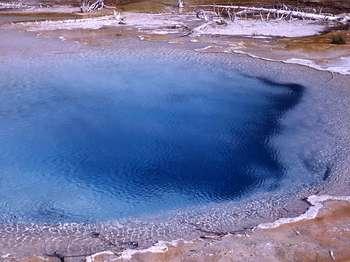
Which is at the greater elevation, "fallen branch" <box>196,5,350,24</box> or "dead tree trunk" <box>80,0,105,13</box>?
"dead tree trunk" <box>80,0,105,13</box>

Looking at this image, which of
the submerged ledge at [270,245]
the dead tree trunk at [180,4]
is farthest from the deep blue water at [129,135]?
the dead tree trunk at [180,4]

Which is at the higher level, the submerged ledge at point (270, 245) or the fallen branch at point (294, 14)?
the fallen branch at point (294, 14)

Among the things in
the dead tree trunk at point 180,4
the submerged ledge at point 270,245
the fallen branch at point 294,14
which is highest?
the dead tree trunk at point 180,4

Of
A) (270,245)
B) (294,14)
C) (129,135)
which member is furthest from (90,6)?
(270,245)

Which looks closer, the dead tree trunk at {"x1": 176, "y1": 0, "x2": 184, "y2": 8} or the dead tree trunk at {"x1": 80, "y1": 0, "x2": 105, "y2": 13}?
the dead tree trunk at {"x1": 80, "y1": 0, "x2": 105, "y2": 13}

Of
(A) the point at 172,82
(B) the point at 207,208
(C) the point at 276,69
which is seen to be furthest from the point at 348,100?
(B) the point at 207,208

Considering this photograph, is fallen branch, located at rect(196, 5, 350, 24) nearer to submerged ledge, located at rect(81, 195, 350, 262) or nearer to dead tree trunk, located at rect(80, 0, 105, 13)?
dead tree trunk, located at rect(80, 0, 105, 13)

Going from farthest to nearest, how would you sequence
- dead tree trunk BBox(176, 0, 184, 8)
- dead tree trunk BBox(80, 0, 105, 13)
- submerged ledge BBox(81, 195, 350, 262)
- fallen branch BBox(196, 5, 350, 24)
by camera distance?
dead tree trunk BBox(176, 0, 184, 8), dead tree trunk BBox(80, 0, 105, 13), fallen branch BBox(196, 5, 350, 24), submerged ledge BBox(81, 195, 350, 262)

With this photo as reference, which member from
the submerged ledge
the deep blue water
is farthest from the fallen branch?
the submerged ledge

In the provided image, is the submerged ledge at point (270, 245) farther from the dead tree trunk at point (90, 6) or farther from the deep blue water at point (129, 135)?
the dead tree trunk at point (90, 6)
